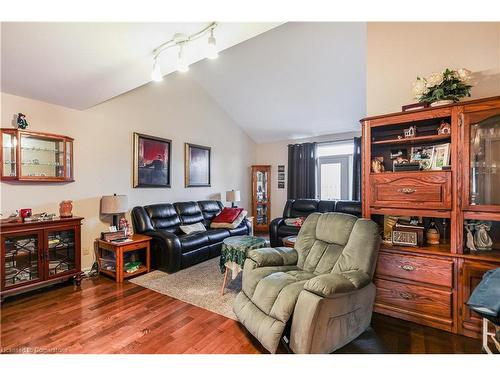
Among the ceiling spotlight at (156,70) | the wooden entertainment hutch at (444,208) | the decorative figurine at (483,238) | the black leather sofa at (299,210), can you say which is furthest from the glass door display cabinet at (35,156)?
the decorative figurine at (483,238)

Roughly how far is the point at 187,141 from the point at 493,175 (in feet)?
14.8

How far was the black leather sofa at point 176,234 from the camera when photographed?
11.1 feet

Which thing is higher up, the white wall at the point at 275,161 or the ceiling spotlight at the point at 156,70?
the ceiling spotlight at the point at 156,70

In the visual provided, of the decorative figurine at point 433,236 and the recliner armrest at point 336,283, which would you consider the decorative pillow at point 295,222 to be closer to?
the decorative figurine at point 433,236

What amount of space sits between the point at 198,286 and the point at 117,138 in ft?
8.48

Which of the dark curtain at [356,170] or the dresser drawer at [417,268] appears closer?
the dresser drawer at [417,268]

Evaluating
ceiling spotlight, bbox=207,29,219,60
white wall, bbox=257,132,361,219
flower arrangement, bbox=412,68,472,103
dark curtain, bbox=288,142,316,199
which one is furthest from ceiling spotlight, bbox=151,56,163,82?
white wall, bbox=257,132,361,219

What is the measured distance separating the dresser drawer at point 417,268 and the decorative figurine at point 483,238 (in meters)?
0.36

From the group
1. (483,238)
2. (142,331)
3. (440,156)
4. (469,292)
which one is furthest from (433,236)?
(142,331)

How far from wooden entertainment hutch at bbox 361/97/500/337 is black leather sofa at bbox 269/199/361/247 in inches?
89.1

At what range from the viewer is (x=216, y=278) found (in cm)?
317

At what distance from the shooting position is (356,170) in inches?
208

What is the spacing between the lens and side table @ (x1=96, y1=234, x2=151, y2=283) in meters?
3.09
